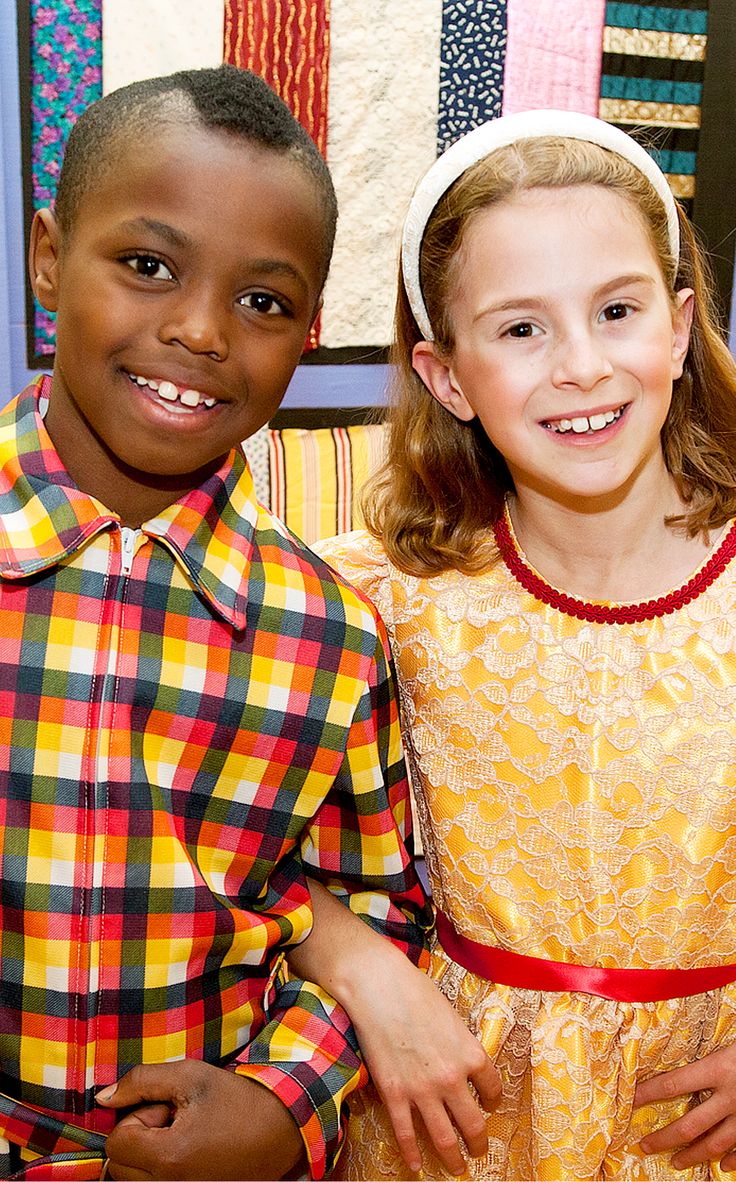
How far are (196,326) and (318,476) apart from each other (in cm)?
119

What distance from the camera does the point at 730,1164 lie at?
1253 millimetres

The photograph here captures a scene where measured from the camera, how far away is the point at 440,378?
1.39 meters

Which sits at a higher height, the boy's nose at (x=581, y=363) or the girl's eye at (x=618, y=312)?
the girl's eye at (x=618, y=312)

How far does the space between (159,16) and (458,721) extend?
54.6 inches

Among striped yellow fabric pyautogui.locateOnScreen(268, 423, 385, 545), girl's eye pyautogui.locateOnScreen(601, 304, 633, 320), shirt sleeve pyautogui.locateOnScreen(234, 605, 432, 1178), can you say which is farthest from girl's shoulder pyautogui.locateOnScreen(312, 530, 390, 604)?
striped yellow fabric pyautogui.locateOnScreen(268, 423, 385, 545)

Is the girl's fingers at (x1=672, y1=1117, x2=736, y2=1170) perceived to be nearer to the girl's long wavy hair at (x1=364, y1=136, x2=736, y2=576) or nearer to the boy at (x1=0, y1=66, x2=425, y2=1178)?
the boy at (x1=0, y1=66, x2=425, y2=1178)

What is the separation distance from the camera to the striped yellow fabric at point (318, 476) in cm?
219

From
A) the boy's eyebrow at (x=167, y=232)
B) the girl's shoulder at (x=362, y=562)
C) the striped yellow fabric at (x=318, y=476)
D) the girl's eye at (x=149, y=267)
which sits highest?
the boy's eyebrow at (x=167, y=232)

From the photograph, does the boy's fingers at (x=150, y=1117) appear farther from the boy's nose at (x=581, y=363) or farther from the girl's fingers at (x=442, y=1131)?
the boy's nose at (x=581, y=363)

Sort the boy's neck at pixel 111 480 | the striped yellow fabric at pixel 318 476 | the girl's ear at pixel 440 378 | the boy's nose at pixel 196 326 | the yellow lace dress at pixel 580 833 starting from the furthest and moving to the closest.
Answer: the striped yellow fabric at pixel 318 476 → the girl's ear at pixel 440 378 → the yellow lace dress at pixel 580 833 → the boy's neck at pixel 111 480 → the boy's nose at pixel 196 326

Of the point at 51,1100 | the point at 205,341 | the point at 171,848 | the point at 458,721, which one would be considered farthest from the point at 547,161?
the point at 51,1100

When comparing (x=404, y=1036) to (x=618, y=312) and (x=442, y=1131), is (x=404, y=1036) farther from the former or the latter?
(x=618, y=312)

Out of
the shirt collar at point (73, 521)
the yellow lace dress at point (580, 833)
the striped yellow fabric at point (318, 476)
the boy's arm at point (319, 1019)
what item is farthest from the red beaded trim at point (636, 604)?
the striped yellow fabric at point (318, 476)

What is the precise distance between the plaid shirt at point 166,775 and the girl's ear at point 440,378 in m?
0.29
